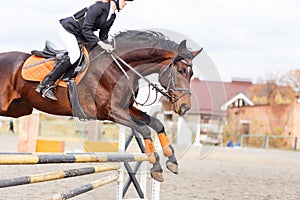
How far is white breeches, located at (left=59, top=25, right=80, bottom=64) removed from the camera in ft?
15.2

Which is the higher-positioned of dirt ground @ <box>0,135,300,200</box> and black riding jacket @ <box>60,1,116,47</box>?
black riding jacket @ <box>60,1,116,47</box>

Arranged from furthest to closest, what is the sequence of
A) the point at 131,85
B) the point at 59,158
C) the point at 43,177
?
the point at 131,85 < the point at 43,177 < the point at 59,158

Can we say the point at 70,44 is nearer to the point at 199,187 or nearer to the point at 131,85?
the point at 131,85

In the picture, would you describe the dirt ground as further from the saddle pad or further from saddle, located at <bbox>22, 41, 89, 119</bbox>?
the saddle pad

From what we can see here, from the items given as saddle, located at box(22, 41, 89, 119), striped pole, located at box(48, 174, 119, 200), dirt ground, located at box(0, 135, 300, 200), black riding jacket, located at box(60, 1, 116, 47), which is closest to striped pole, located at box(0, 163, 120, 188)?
striped pole, located at box(48, 174, 119, 200)

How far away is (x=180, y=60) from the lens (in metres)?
4.31

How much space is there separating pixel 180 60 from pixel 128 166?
1880mm

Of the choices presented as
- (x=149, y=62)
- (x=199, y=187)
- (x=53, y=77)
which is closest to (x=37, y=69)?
(x=53, y=77)

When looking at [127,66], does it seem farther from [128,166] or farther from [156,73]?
[128,166]

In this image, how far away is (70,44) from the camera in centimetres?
467

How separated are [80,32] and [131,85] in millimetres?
751

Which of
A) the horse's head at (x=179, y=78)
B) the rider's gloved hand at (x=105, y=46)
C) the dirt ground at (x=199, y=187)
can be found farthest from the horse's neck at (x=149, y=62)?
the dirt ground at (x=199, y=187)

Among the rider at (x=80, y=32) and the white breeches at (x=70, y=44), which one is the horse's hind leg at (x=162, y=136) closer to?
the rider at (x=80, y=32)

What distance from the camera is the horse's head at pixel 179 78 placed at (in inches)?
164
